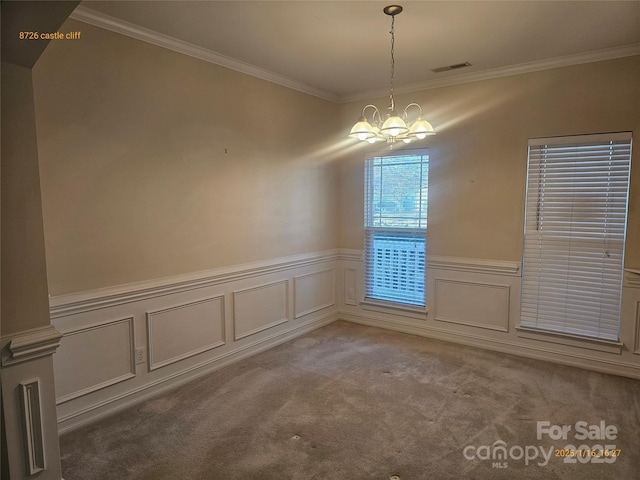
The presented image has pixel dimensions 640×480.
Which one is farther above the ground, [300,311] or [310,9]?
[310,9]

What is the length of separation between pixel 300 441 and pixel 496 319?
99.2 inches

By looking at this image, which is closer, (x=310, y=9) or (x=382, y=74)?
(x=310, y=9)

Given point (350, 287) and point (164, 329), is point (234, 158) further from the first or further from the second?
point (350, 287)

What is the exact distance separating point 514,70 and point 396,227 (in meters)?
1.95

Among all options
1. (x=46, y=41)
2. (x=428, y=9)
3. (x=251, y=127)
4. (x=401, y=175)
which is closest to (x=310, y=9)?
(x=428, y=9)

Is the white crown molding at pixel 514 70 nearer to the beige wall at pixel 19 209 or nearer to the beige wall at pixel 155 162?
the beige wall at pixel 155 162

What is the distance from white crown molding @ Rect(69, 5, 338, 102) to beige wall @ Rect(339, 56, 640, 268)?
122 cm

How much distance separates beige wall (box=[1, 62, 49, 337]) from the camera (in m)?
1.69

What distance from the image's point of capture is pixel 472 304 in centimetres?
429

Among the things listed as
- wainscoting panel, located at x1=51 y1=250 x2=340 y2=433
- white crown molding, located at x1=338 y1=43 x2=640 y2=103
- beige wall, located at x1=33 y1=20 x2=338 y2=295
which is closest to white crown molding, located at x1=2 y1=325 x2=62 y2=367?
wainscoting panel, located at x1=51 y1=250 x2=340 y2=433

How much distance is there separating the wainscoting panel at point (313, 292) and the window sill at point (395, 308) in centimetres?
43

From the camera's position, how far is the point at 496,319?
4148 millimetres

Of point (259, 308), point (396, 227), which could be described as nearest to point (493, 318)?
point (396, 227)

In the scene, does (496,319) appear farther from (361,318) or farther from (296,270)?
(296,270)
